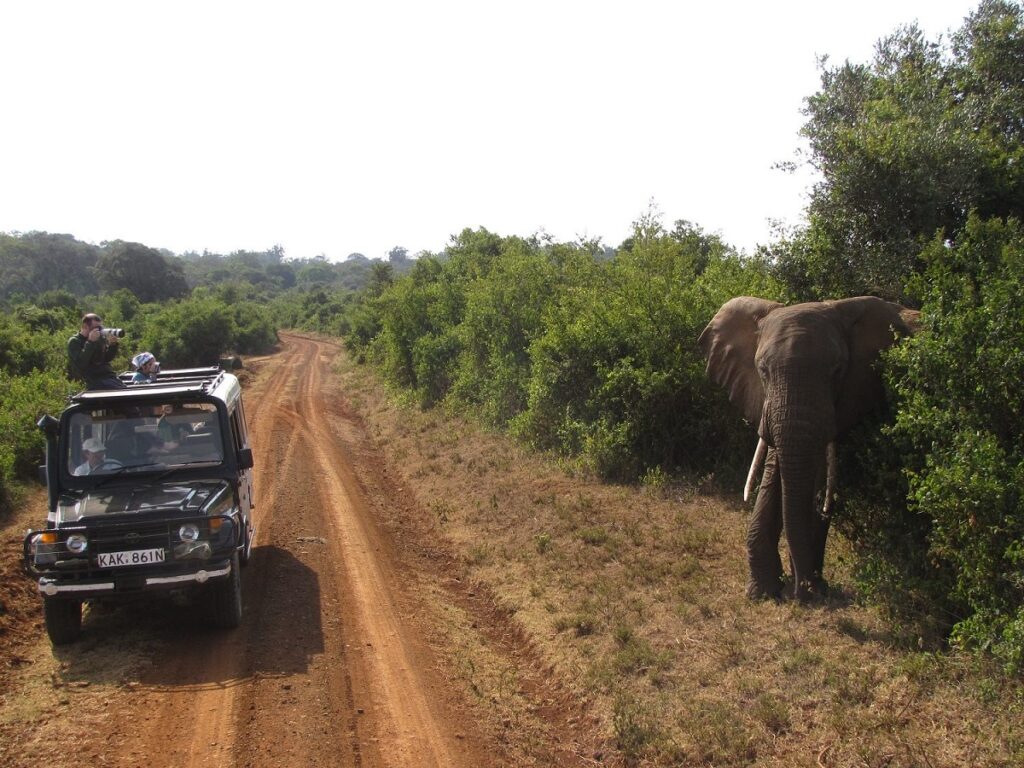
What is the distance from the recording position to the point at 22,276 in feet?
243

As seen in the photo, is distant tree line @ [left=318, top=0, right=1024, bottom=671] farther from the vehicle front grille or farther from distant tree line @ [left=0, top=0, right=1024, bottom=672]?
the vehicle front grille

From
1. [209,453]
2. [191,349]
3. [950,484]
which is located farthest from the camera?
[191,349]

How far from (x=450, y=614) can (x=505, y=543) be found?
211 cm

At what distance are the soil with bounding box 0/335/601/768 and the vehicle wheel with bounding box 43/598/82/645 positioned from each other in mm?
131

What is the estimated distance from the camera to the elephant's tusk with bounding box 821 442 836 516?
A: 24.0 ft

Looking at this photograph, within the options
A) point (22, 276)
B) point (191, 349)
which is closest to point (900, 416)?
point (191, 349)

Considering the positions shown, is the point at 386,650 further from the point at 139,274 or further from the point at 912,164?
the point at 139,274

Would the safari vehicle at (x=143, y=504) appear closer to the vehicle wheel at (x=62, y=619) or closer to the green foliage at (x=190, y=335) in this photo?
the vehicle wheel at (x=62, y=619)

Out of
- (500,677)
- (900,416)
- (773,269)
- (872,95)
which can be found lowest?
(500,677)

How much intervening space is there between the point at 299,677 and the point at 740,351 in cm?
535

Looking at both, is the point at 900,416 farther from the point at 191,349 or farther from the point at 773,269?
the point at 191,349

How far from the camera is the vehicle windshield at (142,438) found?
25.9ft

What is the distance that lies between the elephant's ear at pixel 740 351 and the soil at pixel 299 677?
132 inches

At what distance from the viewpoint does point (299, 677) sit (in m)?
6.89
